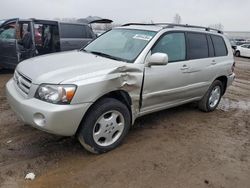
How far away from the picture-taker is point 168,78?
4.52 meters

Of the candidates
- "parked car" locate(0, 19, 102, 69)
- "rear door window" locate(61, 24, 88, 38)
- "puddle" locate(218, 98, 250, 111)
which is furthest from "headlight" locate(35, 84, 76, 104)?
"rear door window" locate(61, 24, 88, 38)

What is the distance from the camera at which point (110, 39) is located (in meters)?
4.94

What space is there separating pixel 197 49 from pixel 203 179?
8.70 feet

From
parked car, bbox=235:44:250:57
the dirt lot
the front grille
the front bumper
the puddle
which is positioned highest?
the front grille

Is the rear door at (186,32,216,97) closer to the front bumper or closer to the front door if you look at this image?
the front door

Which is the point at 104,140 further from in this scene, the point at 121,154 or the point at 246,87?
the point at 246,87

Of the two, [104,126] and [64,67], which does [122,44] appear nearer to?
[64,67]

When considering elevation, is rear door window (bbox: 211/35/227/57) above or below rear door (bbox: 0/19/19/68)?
above

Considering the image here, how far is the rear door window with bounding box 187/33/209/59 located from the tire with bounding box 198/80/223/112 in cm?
77

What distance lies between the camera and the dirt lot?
335 cm

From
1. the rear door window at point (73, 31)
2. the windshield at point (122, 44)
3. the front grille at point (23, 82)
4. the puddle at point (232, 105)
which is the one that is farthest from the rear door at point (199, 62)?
the rear door window at point (73, 31)

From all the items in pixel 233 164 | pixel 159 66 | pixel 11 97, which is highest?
pixel 159 66

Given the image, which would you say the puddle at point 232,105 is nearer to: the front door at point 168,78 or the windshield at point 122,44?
the front door at point 168,78

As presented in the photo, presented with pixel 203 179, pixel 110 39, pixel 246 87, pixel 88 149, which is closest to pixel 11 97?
pixel 88 149
